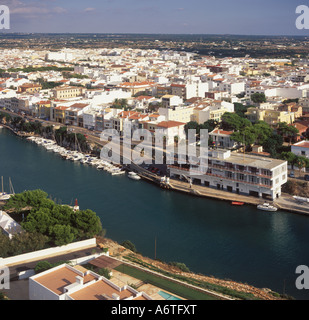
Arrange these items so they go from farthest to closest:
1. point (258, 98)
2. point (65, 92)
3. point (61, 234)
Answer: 1. point (65, 92)
2. point (258, 98)
3. point (61, 234)

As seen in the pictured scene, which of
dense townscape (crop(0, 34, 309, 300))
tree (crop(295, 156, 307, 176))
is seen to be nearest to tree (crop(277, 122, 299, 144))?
dense townscape (crop(0, 34, 309, 300))

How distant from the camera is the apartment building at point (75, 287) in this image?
3.28 m

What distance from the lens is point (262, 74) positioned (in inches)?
841

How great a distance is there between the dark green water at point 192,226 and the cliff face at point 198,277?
0.72 feet

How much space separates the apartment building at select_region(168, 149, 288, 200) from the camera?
695cm

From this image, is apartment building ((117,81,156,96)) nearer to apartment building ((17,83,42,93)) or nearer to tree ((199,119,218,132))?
apartment building ((17,83,42,93))

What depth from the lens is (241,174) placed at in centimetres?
721

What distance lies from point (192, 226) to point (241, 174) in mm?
1435

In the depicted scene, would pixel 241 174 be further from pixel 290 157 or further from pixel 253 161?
pixel 290 157

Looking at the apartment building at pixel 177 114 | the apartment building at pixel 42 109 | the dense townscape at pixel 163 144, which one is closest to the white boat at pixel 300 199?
the dense townscape at pixel 163 144

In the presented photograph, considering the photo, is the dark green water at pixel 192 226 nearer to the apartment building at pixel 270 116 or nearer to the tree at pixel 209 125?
the tree at pixel 209 125

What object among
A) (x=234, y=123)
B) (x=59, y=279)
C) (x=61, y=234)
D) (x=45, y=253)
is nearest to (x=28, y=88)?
(x=234, y=123)

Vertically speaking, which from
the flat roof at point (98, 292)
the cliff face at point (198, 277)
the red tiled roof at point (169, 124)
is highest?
the red tiled roof at point (169, 124)

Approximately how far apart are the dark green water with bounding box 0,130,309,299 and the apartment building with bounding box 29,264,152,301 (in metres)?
1.71
